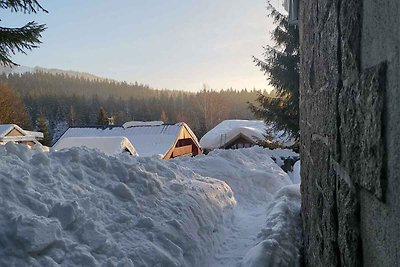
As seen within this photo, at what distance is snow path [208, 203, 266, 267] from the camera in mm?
3594

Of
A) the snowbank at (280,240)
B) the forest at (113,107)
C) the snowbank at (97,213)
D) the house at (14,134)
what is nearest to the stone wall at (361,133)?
the snowbank at (280,240)

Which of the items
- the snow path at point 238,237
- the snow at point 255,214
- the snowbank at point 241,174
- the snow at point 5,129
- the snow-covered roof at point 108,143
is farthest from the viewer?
the snow-covered roof at point 108,143

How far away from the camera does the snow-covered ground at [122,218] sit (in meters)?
2.52

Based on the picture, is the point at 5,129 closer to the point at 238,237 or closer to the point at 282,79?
the point at 282,79

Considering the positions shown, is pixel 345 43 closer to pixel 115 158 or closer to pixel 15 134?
pixel 115 158

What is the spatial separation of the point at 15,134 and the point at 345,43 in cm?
1976

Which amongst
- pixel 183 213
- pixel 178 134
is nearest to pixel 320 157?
pixel 183 213

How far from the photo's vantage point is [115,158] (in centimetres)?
419

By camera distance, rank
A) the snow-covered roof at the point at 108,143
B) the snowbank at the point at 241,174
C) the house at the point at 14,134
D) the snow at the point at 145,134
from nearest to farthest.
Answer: the snowbank at the point at 241,174, the house at the point at 14,134, the snow-covered roof at the point at 108,143, the snow at the point at 145,134

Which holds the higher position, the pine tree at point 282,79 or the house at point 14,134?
the pine tree at point 282,79

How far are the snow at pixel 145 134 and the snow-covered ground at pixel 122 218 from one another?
16.8 metres

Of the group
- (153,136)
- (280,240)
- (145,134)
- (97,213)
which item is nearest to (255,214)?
(280,240)

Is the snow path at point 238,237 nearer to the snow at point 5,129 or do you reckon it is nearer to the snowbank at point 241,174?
the snowbank at point 241,174

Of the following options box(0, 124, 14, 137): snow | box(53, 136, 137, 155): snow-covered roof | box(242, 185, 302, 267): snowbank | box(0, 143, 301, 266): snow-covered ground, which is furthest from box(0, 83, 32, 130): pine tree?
box(242, 185, 302, 267): snowbank
